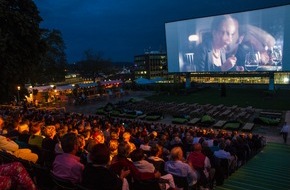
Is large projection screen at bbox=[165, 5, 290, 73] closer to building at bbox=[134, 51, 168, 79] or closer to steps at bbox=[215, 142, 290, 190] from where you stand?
steps at bbox=[215, 142, 290, 190]

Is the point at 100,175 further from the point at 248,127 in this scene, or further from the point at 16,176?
the point at 248,127

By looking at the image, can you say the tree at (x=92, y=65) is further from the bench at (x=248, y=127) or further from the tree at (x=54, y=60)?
the bench at (x=248, y=127)

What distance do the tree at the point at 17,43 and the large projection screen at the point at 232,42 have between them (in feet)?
105

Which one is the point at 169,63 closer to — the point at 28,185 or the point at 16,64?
the point at 16,64

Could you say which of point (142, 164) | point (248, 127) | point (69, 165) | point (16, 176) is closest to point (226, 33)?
point (248, 127)

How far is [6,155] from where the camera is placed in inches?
202

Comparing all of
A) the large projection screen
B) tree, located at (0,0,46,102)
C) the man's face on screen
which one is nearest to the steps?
tree, located at (0,0,46,102)

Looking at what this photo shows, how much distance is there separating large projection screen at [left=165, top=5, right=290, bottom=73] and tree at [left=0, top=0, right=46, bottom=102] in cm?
3190

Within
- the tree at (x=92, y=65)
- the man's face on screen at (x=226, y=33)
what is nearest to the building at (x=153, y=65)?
the tree at (x=92, y=65)

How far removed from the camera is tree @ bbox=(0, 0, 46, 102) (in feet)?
44.9

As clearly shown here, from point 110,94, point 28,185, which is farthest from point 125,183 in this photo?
point 110,94

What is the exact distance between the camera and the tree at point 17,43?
1368 centimetres

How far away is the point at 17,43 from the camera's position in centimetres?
1429

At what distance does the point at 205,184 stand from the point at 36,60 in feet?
44.1
